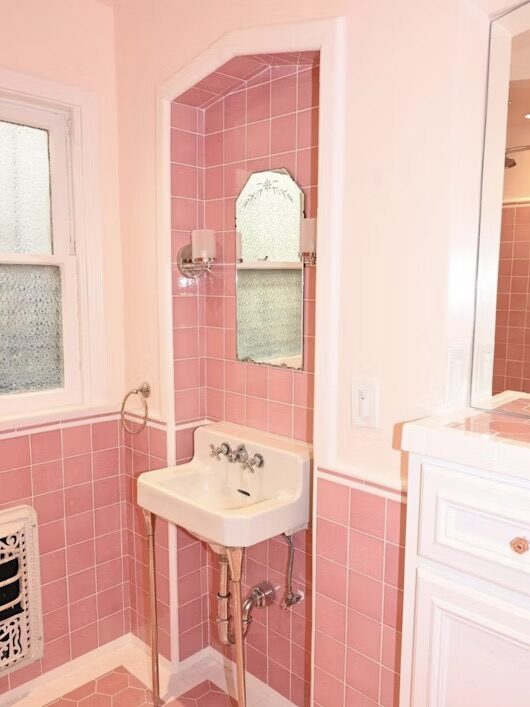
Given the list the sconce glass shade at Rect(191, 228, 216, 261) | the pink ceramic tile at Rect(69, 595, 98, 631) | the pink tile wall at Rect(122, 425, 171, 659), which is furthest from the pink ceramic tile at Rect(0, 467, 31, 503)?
the sconce glass shade at Rect(191, 228, 216, 261)

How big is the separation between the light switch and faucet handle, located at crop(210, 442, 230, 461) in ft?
1.90

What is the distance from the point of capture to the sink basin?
1.48 m

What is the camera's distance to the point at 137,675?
2.08 m

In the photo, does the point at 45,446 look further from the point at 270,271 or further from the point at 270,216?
the point at 270,216

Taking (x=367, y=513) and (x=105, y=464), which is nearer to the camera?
(x=367, y=513)

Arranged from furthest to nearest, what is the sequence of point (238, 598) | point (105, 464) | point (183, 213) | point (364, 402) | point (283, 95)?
1. point (105, 464)
2. point (183, 213)
3. point (283, 95)
4. point (238, 598)
5. point (364, 402)

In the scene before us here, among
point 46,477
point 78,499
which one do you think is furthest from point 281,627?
point 46,477

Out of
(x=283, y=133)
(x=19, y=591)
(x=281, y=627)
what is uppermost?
(x=283, y=133)

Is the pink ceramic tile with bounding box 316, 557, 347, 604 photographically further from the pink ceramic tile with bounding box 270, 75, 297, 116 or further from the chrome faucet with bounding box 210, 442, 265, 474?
the pink ceramic tile with bounding box 270, 75, 297, 116

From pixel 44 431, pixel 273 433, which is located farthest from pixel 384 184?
pixel 44 431

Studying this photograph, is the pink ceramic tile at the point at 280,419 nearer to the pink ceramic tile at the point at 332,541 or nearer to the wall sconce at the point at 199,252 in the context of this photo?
the pink ceramic tile at the point at 332,541

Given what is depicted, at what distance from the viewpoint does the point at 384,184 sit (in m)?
1.31

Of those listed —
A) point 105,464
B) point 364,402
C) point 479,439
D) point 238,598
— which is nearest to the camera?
point 479,439

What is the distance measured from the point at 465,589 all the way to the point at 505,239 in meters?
0.84
